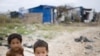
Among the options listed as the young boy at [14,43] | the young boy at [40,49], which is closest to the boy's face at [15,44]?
the young boy at [14,43]

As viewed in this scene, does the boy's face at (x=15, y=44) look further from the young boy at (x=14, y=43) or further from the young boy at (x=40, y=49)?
the young boy at (x=40, y=49)

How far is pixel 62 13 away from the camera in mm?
18500

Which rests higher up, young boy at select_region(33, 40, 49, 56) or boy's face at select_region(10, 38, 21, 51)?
young boy at select_region(33, 40, 49, 56)

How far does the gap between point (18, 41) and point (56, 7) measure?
16464mm

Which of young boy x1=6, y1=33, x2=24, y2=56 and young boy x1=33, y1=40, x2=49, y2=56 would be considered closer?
young boy x1=33, y1=40, x2=49, y2=56

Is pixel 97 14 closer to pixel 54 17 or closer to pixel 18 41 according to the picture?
pixel 54 17

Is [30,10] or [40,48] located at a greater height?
[40,48]

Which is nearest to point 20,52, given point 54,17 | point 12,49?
point 12,49

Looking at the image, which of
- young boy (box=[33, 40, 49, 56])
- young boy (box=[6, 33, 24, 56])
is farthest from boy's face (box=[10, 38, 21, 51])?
young boy (box=[33, 40, 49, 56])

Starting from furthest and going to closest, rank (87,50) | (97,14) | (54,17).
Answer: (97,14) < (54,17) < (87,50)

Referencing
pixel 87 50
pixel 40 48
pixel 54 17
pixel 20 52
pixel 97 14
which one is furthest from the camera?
pixel 97 14

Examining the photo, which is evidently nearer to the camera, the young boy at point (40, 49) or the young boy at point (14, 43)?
the young boy at point (40, 49)

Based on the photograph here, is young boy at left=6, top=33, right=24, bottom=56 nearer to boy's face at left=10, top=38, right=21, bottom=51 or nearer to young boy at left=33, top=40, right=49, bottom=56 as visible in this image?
boy's face at left=10, top=38, right=21, bottom=51

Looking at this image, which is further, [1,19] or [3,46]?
[1,19]
